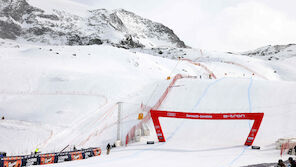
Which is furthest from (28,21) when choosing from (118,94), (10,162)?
(10,162)

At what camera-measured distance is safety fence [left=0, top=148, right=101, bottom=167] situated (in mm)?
13076

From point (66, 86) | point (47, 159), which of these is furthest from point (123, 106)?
point (47, 159)

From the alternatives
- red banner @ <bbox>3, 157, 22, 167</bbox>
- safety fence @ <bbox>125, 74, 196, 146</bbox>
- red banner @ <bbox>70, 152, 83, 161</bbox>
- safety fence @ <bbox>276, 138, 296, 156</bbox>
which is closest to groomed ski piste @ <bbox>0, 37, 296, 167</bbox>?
safety fence @ <bbox>125, 74, 196, 146</bbox>

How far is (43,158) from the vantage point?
1447cm

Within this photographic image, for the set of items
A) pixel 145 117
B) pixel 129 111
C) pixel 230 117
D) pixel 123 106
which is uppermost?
pixel 123 106

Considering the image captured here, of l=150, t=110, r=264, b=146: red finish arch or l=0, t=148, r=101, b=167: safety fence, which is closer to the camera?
l=0, t=148, r=101, b=167: safety fence

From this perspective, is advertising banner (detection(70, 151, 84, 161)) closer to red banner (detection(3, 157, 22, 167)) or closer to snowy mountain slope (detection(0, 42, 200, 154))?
red banner (detection(3, 157, 22, 167))

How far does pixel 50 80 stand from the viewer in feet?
114

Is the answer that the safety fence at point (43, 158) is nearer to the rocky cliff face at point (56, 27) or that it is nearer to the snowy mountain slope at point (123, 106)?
the snowy mountain slope at point (123, 106)

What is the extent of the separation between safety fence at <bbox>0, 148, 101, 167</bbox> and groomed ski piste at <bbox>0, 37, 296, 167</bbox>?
4.41 feet

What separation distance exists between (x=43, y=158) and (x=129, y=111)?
1295 cm

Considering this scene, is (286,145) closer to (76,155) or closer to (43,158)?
(76,155)

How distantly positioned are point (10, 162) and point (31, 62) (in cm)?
3192

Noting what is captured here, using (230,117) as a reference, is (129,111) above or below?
above
